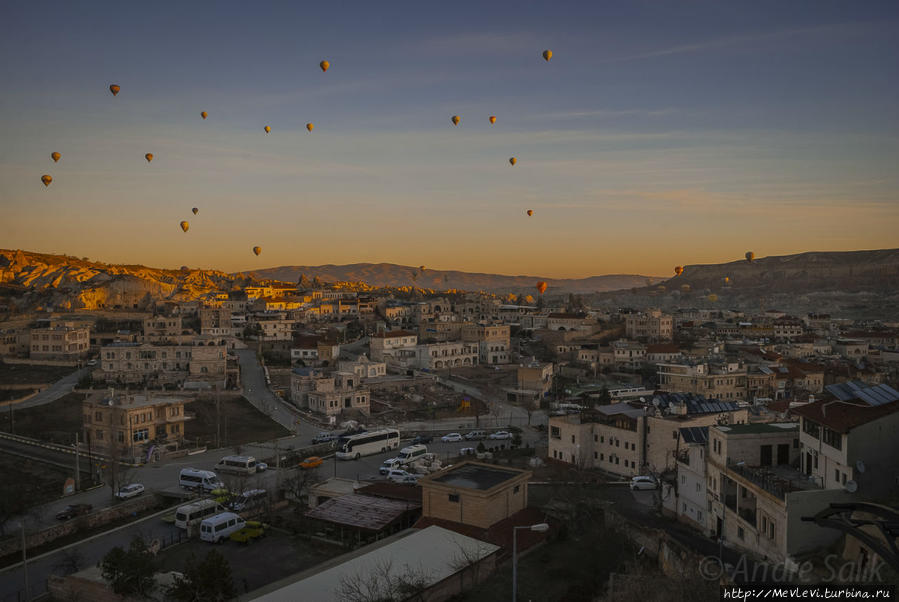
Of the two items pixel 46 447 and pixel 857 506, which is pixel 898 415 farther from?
pixel 46 447

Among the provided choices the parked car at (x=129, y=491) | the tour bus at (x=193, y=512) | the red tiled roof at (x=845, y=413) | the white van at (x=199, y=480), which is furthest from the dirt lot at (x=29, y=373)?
the red tiled roof at (x=845, y=413)

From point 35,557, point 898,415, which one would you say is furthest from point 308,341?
point 898,415

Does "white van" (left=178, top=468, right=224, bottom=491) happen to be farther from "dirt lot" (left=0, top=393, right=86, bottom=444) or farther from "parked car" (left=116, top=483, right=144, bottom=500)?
"dirt lot" (left=0, top=393, right=86, bottom=444)

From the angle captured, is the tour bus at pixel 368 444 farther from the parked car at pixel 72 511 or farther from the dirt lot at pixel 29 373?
the dirt lot at pixel 29 373

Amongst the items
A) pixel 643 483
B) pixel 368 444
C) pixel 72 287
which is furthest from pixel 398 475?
pixel 72 287

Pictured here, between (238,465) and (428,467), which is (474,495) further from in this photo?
(238,465)
